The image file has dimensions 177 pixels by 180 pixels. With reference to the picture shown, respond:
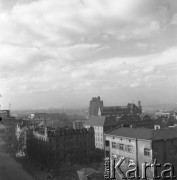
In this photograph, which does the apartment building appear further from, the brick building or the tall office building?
the tall office building

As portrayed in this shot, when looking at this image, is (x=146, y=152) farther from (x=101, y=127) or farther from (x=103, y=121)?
(x=103, y=121)

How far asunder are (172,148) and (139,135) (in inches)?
231

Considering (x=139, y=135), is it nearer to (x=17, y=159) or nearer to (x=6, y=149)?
(x=17, y=159)

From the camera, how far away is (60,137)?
6100 cm

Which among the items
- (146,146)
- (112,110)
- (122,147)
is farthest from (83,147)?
(112,110)

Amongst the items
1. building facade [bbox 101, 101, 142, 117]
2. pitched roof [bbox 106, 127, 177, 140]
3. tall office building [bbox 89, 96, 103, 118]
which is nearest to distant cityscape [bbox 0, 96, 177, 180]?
pitched roof [bbox 106, 127, 177, 140]

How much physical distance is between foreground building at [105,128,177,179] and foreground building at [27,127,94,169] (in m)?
14.5

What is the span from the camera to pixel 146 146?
42750mm

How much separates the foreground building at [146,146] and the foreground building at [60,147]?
1450 cm

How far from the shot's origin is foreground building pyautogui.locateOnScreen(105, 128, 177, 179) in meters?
42.0

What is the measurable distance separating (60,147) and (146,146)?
24.5 m

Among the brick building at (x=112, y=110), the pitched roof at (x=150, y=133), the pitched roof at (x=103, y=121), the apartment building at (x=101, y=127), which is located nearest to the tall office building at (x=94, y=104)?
the brick building at (x=112, y=110)

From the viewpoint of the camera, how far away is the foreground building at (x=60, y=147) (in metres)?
59.2

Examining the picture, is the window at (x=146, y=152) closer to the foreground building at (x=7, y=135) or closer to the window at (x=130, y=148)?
the window at (x=130, y=148)
